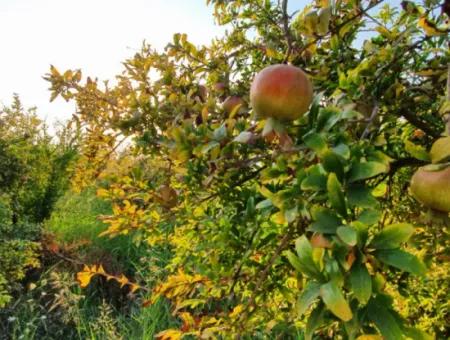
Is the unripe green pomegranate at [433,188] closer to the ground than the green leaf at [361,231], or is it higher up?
closer to the ground

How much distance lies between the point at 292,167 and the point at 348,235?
320mm

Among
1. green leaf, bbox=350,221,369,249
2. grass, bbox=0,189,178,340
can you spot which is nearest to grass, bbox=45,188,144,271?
grass, bbox=0,189,178,340

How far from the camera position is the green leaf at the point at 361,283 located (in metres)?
0.54

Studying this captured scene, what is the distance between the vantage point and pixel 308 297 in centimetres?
56

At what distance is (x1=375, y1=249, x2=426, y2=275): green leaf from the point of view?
21.7 inches

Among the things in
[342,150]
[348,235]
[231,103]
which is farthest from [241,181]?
[348,235]

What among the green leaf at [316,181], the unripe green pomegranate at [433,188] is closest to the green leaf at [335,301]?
the green leaf at [316,181]

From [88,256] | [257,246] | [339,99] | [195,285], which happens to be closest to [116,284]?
[88,256]

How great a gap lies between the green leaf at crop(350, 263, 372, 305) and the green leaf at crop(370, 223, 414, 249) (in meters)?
0.03

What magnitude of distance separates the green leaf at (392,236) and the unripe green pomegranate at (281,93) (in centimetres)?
28

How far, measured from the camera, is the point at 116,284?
421 cm

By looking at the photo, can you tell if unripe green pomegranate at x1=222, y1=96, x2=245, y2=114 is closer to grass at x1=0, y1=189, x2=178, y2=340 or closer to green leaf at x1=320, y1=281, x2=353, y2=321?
green leaf at x1=320, y1=281, x2=353, y2=321

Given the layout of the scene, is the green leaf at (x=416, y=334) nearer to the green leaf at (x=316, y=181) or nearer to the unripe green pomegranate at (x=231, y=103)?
the green leaf at (x=316, y=181)

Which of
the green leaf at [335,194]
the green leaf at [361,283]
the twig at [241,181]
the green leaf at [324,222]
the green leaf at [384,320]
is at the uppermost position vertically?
the green leaf at [335,194]
